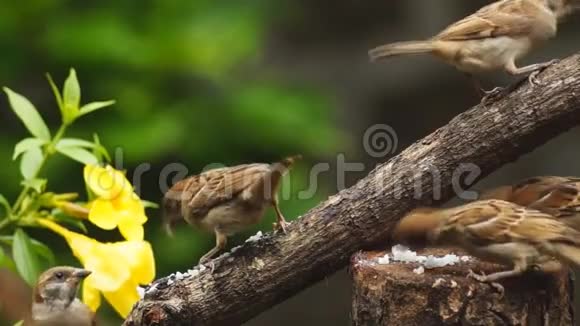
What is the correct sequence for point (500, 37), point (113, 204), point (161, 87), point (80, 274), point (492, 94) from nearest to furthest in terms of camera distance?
point (113, 204) → point (492, 94) → point (80, 274) → point (500, 37) → point (161, 87)

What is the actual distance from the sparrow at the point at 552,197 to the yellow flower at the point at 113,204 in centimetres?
91

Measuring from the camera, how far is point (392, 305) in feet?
9.68

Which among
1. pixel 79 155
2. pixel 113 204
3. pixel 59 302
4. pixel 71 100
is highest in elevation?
pixel 71 100

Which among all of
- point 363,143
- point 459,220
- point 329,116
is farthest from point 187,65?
point 459,220

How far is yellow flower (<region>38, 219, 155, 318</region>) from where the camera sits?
2.94m

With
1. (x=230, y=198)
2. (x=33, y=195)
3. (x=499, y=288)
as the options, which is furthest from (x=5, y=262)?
(x=499, y=288)

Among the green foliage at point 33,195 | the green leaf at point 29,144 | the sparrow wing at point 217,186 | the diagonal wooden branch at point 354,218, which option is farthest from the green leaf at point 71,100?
the diagonal wooden branch at point 354,218

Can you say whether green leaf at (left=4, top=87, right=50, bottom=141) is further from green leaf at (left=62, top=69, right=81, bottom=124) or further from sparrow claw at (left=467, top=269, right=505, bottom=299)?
sparrow claw at (left=467, top=269, right=505, bottom=299)

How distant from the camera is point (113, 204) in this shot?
2.99m

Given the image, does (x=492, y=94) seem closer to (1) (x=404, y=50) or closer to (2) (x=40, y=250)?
(1) (x=404, y=50)

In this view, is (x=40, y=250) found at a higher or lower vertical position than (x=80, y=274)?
higher

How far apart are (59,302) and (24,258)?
478 millimetres

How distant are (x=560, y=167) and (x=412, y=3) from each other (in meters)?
0.97

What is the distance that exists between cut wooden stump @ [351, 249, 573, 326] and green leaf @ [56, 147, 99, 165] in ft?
2.20
